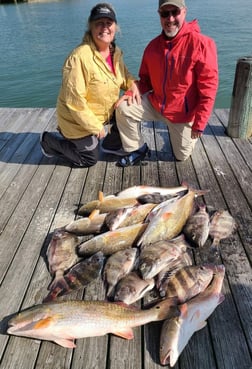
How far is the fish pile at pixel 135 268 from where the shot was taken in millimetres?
2102

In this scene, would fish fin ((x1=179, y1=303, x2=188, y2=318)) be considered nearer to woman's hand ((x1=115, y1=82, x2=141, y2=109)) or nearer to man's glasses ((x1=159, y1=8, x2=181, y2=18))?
woman's hand ((x1=115, y1=82, x2=141, y2=109))

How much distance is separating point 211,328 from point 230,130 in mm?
3102

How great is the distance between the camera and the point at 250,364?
1.98m

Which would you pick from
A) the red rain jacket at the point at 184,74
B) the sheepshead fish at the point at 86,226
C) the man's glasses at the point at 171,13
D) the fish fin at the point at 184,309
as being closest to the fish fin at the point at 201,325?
the fish fin at the point at 184,309

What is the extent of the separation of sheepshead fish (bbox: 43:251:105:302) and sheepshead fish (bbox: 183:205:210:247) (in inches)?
30.0

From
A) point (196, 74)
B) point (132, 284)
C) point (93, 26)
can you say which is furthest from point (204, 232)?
point (93, 26)

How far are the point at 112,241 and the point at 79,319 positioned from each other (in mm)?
751

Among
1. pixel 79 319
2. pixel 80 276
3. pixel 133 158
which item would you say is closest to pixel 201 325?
pixel 79 319

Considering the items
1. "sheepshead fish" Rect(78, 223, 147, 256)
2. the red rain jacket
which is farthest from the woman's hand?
"sheepshead fish" Rect(78, 223, 147, 256)

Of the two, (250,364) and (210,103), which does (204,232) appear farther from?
(210,103)

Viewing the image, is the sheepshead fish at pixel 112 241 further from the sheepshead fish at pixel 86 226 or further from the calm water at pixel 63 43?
the calm water at pixel 63 43

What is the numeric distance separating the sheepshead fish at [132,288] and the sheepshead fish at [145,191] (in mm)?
1012

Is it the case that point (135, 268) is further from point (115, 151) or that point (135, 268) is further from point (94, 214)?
point (115, 151)

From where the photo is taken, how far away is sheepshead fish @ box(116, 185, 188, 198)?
3.29 m
